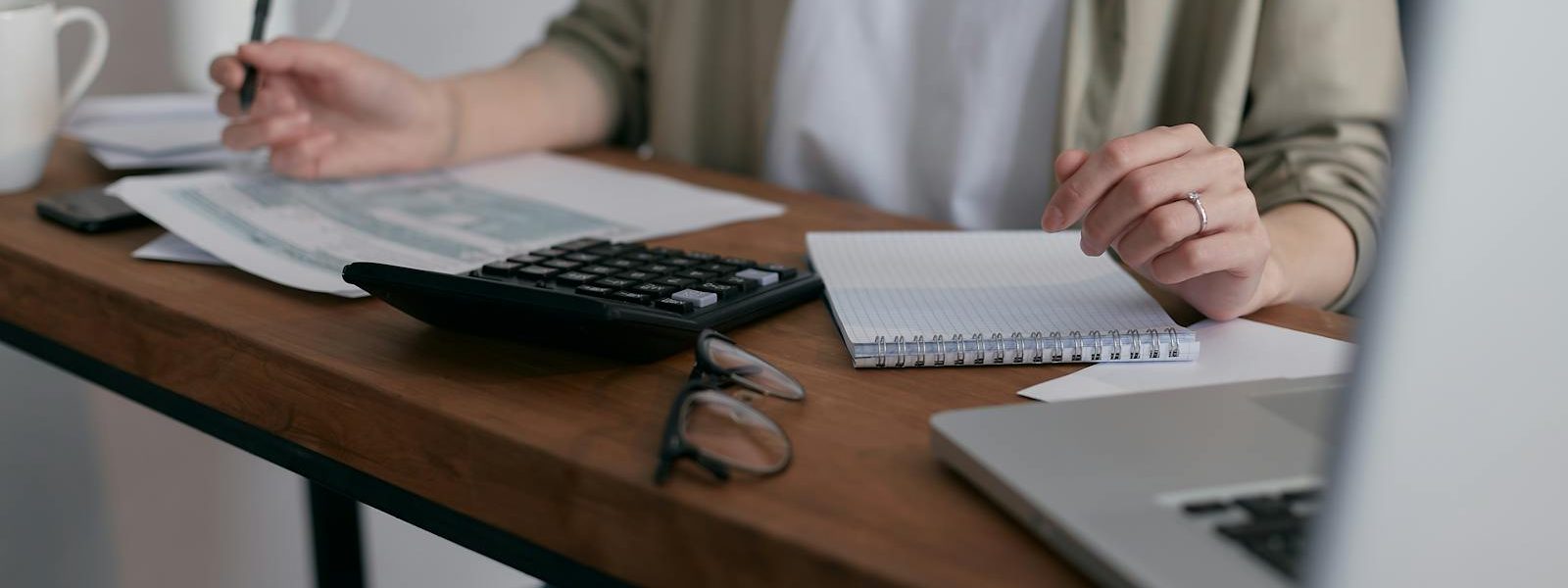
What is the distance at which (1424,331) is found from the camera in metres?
0.26

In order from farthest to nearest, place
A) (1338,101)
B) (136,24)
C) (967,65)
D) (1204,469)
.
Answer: (136,24), (967,65), (1338,101), (1204,469)

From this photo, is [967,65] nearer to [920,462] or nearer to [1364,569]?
[920,462]

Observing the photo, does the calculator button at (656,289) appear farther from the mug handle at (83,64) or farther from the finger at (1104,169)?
the mug handle at (83,64)

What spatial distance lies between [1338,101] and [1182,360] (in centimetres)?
35

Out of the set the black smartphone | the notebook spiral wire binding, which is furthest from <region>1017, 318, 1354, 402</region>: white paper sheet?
the black smartphone

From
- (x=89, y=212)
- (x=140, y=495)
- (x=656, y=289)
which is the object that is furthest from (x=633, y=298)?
(x=140, y=495)

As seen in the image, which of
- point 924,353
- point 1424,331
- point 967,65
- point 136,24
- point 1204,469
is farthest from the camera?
point 136,24

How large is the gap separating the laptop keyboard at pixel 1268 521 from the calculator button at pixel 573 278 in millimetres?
286

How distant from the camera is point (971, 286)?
64 centimetres

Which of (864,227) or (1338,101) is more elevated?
(1338,101)

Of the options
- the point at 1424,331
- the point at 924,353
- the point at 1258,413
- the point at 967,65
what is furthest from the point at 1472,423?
the point at 967,65

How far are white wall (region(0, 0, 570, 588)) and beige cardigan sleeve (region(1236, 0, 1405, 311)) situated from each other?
87 cm

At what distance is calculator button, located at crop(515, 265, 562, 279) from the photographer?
0.56m

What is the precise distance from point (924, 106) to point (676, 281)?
1.66 ft
